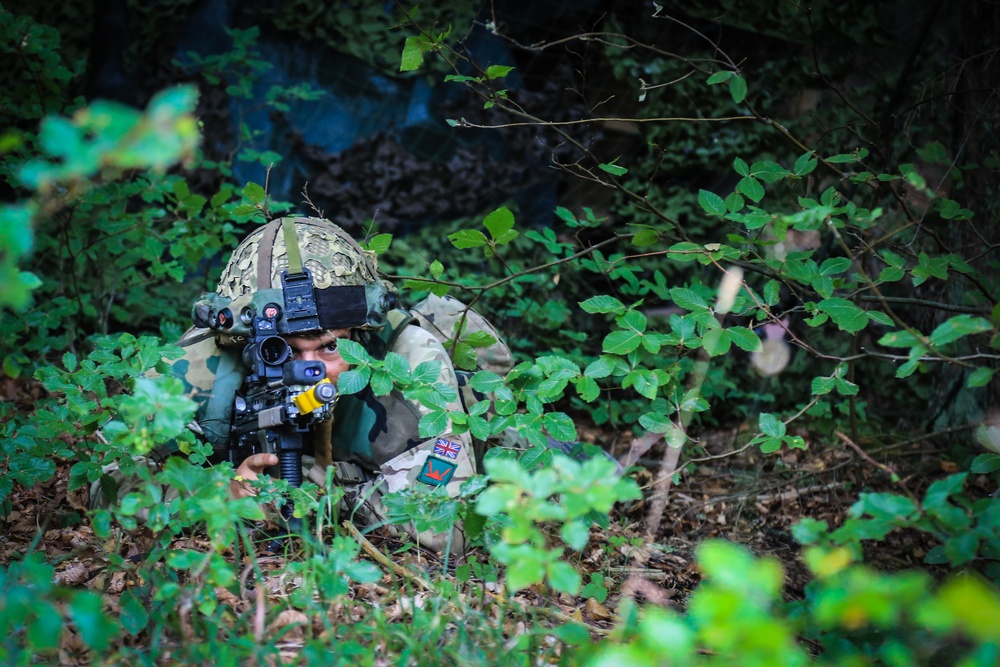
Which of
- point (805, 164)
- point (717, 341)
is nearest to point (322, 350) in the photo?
point (717, 341)

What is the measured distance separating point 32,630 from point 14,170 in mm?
2848

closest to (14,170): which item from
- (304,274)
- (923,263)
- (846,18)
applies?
(304,274)

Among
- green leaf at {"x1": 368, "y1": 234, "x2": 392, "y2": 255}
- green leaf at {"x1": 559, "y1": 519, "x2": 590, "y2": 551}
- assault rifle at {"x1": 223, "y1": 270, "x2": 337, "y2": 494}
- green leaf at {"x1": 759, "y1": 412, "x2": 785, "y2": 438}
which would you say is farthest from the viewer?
green leaf at {"x1": 368, "y1": 234, "x2": 392, "y2": 255}

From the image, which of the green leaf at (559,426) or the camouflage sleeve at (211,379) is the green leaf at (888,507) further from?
the camouflage sleeve at (211,379)

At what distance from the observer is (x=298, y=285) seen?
2.77 meters

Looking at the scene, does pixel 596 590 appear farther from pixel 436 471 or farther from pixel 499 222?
pixel 499 222

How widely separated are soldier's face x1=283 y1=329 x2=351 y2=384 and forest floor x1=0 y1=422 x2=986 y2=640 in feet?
1.91

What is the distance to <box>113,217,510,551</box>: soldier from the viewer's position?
2.81 metres

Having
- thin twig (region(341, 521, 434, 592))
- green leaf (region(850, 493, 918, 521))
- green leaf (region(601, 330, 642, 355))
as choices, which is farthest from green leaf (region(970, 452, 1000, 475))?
thin twig (region(341, 521, 434, 592))

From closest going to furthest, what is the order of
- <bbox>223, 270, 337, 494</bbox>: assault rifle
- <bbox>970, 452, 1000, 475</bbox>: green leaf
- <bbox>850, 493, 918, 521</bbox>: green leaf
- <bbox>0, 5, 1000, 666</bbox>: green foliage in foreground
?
<bbox>0, 5, 1000, 666</bbox>: green foliage in foreground, <bbox>850, 493, 918, 521</bbox>: green leaf, <bbox>970, 452, 1000, 475</bbox>: green leaf, <bbox>223, 270, 337, 494</bbox>: assault rifle

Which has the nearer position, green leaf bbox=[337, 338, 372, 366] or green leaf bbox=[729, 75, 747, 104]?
green leaf bbox=[337, 338, 372, 366]

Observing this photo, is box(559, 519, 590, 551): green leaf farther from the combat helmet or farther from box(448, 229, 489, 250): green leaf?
the combat helmet

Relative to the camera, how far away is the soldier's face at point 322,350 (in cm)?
280

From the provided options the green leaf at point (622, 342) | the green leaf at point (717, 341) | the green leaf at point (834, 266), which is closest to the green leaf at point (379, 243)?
the green leaf at point (622, 342)
